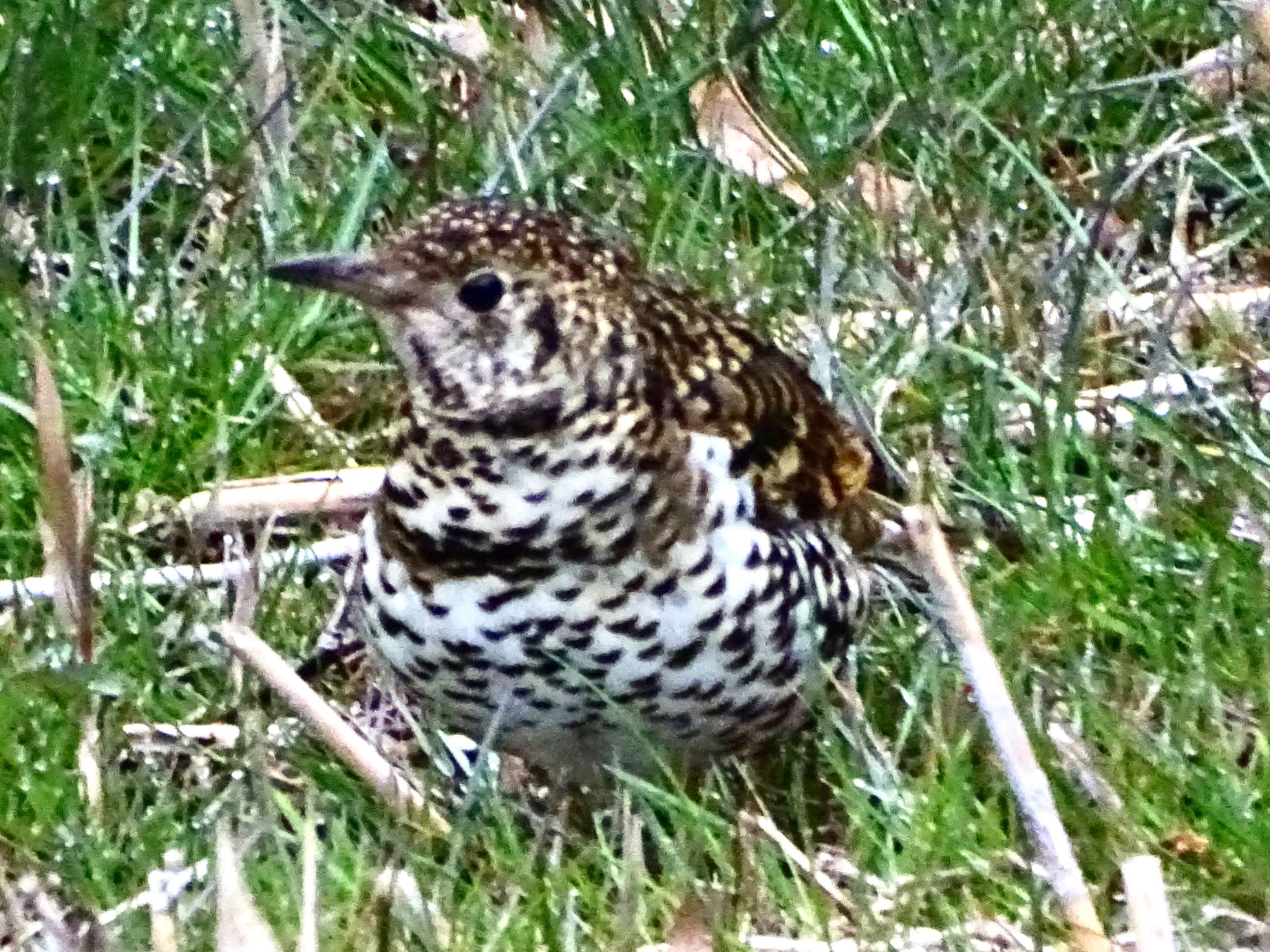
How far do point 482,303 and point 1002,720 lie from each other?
957 millimetres

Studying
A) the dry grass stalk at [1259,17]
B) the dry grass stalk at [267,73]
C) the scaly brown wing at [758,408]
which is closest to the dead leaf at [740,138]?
the dry grass stalk at [267,73]

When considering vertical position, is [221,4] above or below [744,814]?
above

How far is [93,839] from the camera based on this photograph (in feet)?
9.31

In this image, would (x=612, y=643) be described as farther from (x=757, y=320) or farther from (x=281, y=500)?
(x=757, y=320)

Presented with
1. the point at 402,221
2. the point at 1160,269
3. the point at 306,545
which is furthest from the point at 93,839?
the point at 1160,269

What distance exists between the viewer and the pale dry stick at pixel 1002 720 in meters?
1.87

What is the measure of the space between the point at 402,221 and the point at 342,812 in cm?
130

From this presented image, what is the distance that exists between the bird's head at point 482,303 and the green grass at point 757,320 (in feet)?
1.43

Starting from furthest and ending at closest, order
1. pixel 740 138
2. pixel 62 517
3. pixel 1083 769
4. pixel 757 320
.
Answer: pixel 740 138, pixel 757 320, pixel 1083 769, pixel 62 517

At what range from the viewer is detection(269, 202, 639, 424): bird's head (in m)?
2.70

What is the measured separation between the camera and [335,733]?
260cm

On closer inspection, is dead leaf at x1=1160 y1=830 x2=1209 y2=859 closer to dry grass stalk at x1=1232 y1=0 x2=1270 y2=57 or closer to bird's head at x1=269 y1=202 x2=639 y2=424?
bird's head at x1=269 y1=202 x2=639 y2=424

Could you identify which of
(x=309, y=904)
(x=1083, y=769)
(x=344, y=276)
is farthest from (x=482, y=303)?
(x=309, y=904)

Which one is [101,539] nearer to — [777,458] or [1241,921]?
[777,458]
